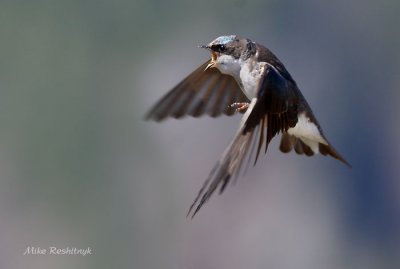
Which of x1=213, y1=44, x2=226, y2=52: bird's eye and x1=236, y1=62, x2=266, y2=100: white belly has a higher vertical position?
x1=213, y1=44, x2=226, y2=52: bird's eye

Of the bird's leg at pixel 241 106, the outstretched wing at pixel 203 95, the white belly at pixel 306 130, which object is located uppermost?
the outstretched wing at pixel 203 95

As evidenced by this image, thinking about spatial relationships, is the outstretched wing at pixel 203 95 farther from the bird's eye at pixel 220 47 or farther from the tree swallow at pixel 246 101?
the bird's eye at pixel 220 47

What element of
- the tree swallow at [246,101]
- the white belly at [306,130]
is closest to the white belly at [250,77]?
the tree swallow at [246,101]

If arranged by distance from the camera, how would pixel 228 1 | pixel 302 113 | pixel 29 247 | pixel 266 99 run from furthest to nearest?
pixel 228 1
pixel 29 247
pixel 302 113
pixel 266 99

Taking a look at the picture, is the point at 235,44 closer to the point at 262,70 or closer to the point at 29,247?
the point at 262,70

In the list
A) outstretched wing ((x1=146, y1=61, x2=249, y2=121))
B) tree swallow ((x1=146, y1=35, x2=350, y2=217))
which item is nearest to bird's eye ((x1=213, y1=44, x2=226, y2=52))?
tree swallow ((x1=146, y1=35, x2=350, y2=217))

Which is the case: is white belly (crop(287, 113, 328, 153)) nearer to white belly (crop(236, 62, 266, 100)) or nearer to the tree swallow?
the tree swallow

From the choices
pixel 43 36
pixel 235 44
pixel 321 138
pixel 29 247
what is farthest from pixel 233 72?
pixel 43 36

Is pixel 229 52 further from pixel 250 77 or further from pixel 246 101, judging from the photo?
pixel 246 101
